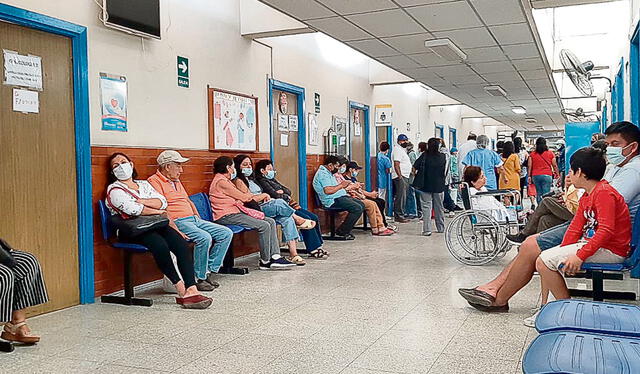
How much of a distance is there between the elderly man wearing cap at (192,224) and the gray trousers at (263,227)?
43 centimetres

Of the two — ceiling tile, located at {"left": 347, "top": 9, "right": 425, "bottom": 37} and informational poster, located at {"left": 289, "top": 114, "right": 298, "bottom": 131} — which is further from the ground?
ceiling tile, located at {"left": 347, "top": 9, "right": 425, "bottom": 37}

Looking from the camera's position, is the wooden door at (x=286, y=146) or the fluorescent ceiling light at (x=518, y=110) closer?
the wooden door at (x=286, y=146)

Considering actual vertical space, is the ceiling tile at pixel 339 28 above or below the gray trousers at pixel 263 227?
above

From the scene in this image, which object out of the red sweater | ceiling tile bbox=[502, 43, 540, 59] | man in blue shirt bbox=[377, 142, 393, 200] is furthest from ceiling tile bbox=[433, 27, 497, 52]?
man in blue shirt bbox=[377, 142, 393, 200]

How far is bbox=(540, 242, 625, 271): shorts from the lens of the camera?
3.73 meters

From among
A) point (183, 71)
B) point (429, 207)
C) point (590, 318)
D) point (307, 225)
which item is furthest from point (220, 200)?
point (590, 318)

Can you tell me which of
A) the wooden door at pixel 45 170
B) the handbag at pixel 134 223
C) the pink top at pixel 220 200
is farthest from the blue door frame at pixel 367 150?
the wooden door at pixel 45 170

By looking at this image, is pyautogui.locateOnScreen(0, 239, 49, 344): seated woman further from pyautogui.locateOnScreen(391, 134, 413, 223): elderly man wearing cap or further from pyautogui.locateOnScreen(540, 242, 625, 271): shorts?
pyautogui.locateOnScreen(391, 134, 413, 223): elderly man wearing cap

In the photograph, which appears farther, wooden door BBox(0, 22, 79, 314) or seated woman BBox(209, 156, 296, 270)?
seated woman BBox(209, 156, 296, 270)

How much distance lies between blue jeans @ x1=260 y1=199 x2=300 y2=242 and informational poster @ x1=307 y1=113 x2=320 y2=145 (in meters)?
2.32

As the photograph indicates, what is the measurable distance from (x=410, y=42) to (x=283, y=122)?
6.69 feet

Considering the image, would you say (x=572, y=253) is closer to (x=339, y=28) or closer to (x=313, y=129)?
(x=339, y=28)

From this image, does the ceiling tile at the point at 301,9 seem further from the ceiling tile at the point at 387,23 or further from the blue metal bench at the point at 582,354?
the blue metal bench at the point at 582,354

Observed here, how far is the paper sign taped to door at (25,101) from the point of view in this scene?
14.0 ft
